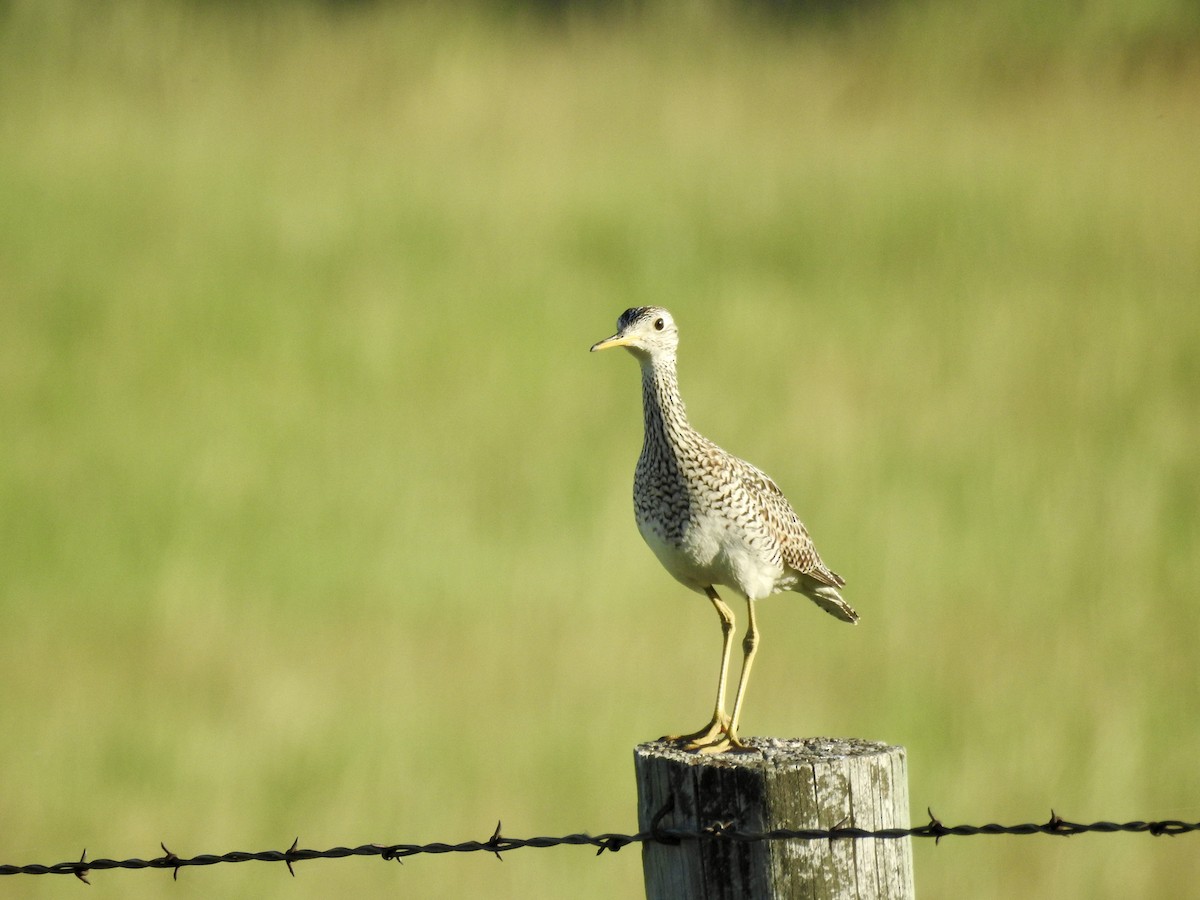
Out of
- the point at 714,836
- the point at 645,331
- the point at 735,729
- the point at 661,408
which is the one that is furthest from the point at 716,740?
the point at 645,331

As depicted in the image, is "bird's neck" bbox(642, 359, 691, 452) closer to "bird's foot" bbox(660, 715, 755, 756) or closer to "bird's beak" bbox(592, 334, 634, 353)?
"bird's beak" bbox(592, 334, 634, 353)

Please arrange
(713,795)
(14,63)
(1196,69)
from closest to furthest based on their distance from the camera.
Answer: (713,795) → (1196,69) → (14,63)

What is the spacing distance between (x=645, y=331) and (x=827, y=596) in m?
1.23

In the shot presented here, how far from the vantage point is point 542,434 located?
18.0 meters

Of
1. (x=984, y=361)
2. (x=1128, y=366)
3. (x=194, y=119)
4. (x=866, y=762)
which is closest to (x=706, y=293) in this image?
(x=984, y=361)

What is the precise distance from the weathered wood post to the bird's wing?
1.66 m

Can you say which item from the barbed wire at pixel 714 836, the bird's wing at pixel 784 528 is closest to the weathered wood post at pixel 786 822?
the barbed wire at pixel 714 836

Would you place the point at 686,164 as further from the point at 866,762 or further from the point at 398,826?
the point at 866,762

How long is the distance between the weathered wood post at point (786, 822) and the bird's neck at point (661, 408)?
180 cm

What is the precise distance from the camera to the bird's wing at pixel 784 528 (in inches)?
202

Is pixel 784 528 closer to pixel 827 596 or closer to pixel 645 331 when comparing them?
pixel 827 596

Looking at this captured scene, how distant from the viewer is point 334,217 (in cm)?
2372

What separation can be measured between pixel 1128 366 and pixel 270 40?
15.1 meters

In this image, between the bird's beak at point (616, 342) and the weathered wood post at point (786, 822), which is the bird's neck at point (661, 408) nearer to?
the bird's beak at point (616, 342)
